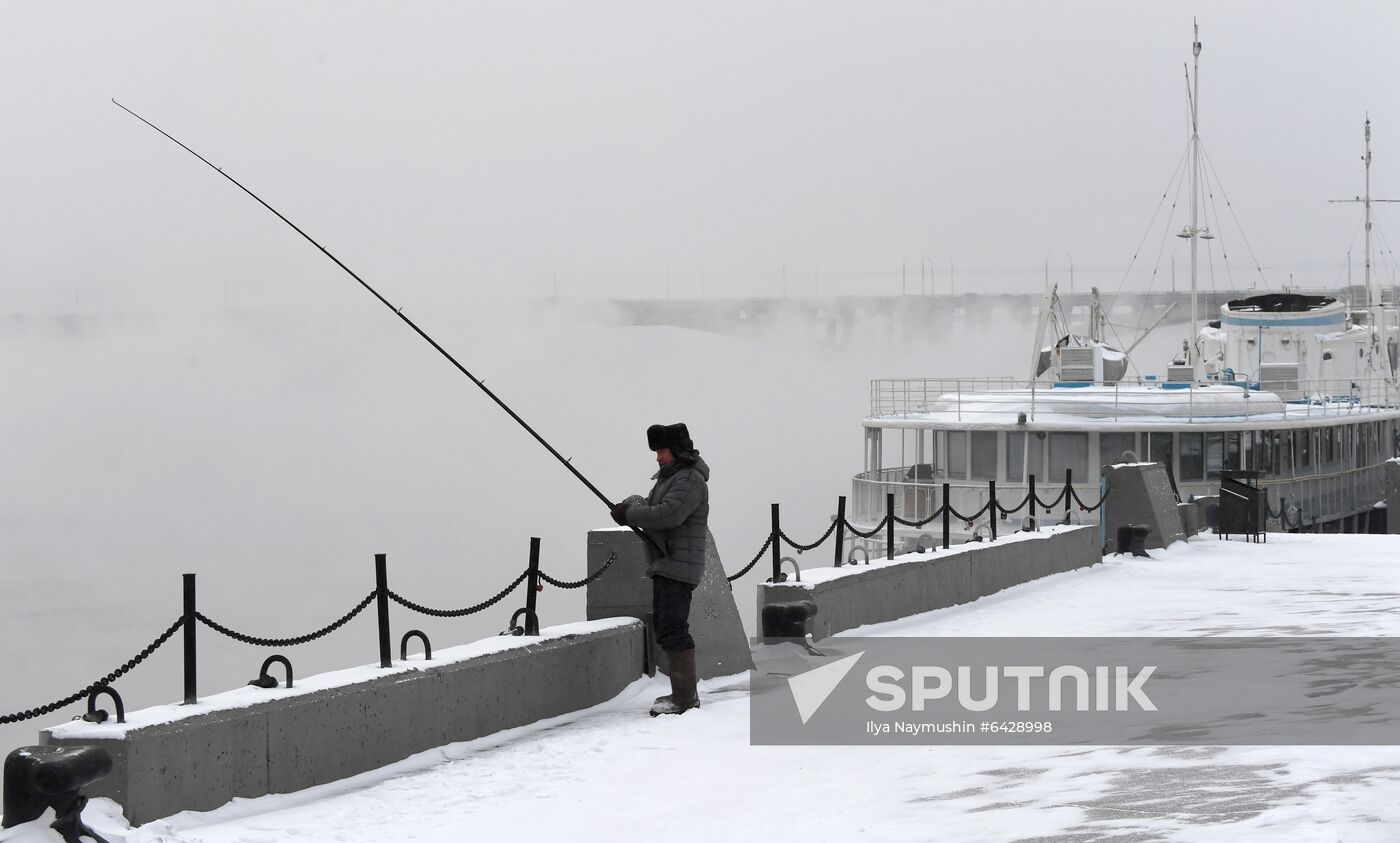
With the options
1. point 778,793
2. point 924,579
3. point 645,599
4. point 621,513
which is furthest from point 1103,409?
point 778,793

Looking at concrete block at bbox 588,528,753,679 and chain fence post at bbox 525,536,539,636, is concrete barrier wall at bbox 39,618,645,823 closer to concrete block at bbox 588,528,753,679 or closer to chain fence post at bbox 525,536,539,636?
chain fence post at bbox 525,536,539,636

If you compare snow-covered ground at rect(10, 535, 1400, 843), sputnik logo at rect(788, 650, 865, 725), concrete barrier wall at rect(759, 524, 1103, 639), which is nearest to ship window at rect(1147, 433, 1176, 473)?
concrete barrier wall at rect(759, 524, 1103, 639)

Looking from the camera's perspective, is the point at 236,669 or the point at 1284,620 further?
the point at 236,669

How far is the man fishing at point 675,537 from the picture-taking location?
902 cm

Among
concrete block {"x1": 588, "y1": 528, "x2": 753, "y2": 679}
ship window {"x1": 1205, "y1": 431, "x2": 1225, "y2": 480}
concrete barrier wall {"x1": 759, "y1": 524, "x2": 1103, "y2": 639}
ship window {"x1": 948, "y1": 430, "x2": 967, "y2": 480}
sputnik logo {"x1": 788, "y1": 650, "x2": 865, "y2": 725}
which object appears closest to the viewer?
sputnik logo {"x1": 788, "y1": 650, "x2": 865, "y2": 725}

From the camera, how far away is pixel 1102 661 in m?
10.5

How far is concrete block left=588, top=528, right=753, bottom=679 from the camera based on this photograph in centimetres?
1038

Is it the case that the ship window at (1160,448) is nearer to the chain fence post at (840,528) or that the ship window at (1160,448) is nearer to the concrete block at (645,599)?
the chain fence post at (840,528)

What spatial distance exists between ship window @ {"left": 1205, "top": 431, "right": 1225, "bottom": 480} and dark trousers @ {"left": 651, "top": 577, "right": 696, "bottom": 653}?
25891 millimetres

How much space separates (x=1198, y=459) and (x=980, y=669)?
24081 millimetres

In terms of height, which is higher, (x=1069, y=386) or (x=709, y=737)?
(x=1069, y=386)

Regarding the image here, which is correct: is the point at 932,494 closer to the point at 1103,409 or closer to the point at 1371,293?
the point at 1103,409

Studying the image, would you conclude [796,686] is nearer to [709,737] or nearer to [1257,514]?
[709,737]

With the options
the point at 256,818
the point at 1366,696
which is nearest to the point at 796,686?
the point at 1366,696
